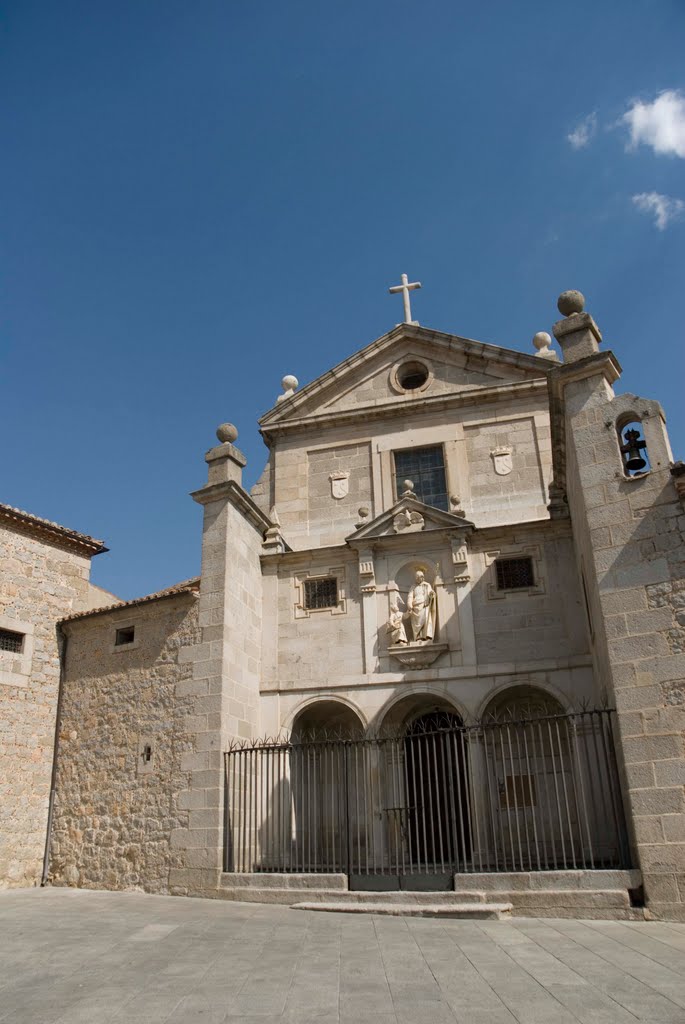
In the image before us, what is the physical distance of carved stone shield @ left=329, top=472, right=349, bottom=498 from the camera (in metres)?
15.9

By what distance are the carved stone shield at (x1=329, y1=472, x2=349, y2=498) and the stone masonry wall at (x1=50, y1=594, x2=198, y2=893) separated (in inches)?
168

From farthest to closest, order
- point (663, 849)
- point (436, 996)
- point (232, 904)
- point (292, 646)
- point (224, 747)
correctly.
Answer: point (292, 646)
point (224, 747)
point (232, 904)
point (663, 849)
point (436, 996)

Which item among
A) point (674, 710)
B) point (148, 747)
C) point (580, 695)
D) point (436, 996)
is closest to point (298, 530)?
point (148, 747)

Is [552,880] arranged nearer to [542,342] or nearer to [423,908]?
[423,908]

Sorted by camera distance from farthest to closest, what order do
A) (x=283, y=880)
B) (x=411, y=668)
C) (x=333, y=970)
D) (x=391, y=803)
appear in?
(x=411, y=668)
(x=391, y=803)
(x=283, y=880)
(x=333, y=970)

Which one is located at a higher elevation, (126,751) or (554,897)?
(126,751)

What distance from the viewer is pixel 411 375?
1692 centimetres

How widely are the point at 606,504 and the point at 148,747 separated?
25.9 ft

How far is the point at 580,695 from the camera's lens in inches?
473

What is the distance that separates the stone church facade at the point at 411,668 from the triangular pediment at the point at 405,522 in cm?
4

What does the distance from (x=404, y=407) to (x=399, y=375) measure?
1051mm

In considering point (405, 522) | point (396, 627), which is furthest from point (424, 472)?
point (396, 627)

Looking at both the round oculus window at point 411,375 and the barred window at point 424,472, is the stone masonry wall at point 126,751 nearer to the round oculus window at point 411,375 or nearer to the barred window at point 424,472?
the barred window at point 424,472

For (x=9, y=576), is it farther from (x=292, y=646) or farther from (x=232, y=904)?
(x=232, y=904)
